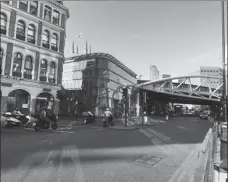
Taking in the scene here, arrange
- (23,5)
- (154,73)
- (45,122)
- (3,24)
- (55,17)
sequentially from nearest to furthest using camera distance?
(3,24) → (23,5) → (55,17) → (45,122) → (154,73)

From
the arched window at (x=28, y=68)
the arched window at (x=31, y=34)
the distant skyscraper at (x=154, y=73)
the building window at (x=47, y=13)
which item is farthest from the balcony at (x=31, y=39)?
the distant skyscraper at (x=154, y=73)

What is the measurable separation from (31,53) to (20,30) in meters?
0.23

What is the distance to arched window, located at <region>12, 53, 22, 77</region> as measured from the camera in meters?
1.44

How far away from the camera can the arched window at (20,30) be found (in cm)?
151

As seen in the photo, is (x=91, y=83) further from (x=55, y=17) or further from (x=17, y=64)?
(x=17, y=64)

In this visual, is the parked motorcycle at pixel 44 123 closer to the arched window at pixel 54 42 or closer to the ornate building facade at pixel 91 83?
the ornate building facade at pixel 91 83

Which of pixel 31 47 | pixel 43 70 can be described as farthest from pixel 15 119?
pixel 31 47

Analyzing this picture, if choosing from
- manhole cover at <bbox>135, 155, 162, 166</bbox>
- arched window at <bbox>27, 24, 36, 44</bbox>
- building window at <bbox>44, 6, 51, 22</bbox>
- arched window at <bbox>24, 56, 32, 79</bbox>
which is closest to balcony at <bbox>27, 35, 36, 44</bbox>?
arched window at <bbox>27, 24, 36, 44</bbox>

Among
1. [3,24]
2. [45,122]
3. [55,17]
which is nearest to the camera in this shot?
[3,24]

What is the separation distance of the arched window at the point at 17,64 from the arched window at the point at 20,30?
0.54ft

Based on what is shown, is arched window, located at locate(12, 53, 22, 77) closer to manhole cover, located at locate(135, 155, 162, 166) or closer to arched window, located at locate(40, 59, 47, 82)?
arched window, located at locate(40, 59, 47, 82)

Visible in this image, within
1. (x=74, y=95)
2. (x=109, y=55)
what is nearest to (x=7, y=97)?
(x=74, y=95)

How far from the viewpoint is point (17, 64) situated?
4.88 feet

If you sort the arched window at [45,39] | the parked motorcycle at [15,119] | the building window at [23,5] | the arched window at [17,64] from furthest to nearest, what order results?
the arched window at [45,39] → the building window at [23,5] → the arched window at [17,64] → the parked motorcycle at [15,119]
